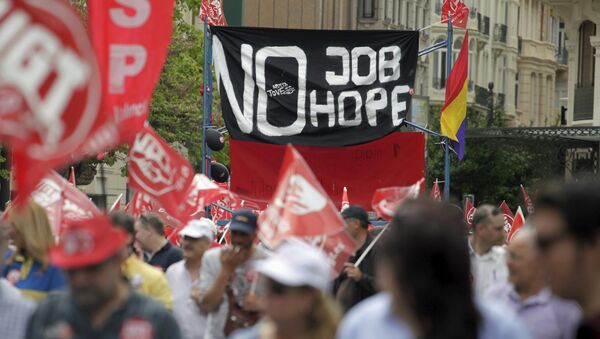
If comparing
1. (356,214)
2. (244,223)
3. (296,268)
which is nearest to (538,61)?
(356,214)

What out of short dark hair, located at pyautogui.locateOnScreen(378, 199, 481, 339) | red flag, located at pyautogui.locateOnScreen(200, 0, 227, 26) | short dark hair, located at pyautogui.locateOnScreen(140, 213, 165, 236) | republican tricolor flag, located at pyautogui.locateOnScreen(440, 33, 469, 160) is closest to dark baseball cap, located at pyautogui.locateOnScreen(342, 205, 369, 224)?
short dark hair, located at pyautogui.locateOnScreen(140, 213, 165, 236)

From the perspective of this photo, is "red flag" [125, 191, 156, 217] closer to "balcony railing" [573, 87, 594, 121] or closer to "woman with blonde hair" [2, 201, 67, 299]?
"woman with blonde hair" [2, 201, 67, 299]

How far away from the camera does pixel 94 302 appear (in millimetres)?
6227

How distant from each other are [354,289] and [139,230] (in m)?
1.57

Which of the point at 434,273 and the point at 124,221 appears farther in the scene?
the point at 124,221

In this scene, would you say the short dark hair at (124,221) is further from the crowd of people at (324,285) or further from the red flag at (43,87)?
the red flag at (43,87)

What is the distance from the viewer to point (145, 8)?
33.0 feet

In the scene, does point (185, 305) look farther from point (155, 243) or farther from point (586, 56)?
point (586, 56)

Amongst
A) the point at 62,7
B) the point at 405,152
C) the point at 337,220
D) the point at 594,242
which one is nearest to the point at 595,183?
the point at 594,242

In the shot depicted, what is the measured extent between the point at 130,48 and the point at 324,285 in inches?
157

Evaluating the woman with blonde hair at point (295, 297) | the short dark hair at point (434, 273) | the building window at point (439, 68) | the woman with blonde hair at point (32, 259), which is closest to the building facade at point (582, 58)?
the building window at point (439, 68)

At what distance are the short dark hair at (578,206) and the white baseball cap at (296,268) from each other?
0.83 meters

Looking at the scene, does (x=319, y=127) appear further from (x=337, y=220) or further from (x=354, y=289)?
(x=337, y=220)

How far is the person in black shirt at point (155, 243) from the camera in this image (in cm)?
Result: 1154
